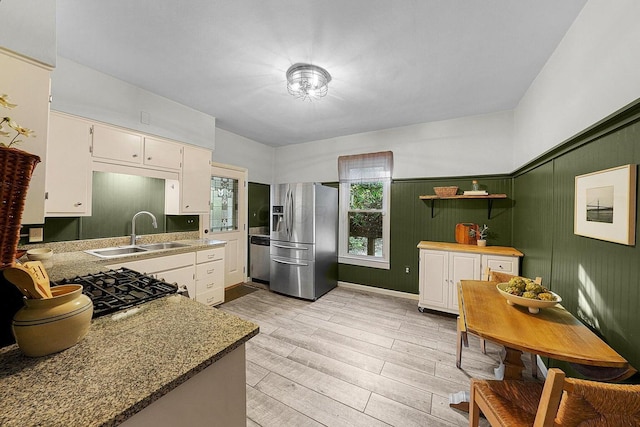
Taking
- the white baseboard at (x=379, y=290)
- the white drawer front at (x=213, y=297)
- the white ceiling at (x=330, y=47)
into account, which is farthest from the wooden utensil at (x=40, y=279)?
the white baseboard at (x=379, y=290)

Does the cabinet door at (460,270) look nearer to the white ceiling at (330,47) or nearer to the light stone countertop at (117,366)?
the white ceiling at (330,47)

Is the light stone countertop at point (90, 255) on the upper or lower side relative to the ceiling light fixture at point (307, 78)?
lower

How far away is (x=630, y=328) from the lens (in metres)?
1.13

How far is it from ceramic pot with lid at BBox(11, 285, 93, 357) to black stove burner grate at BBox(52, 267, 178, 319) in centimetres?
25

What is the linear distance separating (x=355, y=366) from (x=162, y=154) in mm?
3186

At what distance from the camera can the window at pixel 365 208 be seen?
155 inches

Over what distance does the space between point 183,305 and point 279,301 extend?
2.61 m

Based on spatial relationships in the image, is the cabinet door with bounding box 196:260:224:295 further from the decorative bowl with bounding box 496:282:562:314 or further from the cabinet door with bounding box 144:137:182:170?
the decorative bowl with bounding box 496:282:562:314

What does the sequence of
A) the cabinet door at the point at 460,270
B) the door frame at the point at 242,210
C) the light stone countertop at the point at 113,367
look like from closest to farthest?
1. the light stone countertop at the point at 113,367
2. the cabinet door at the point at 460,270
3. the door frame at the point at 242,210

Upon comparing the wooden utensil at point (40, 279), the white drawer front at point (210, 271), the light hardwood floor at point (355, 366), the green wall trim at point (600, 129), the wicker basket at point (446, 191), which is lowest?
the light hardwood floor at point (355, 366)

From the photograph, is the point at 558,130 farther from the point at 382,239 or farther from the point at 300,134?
the point at 300,134

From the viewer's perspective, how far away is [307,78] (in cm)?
230

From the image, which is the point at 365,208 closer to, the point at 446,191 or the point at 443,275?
the point at 446,191

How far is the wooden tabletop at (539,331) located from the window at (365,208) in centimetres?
234
